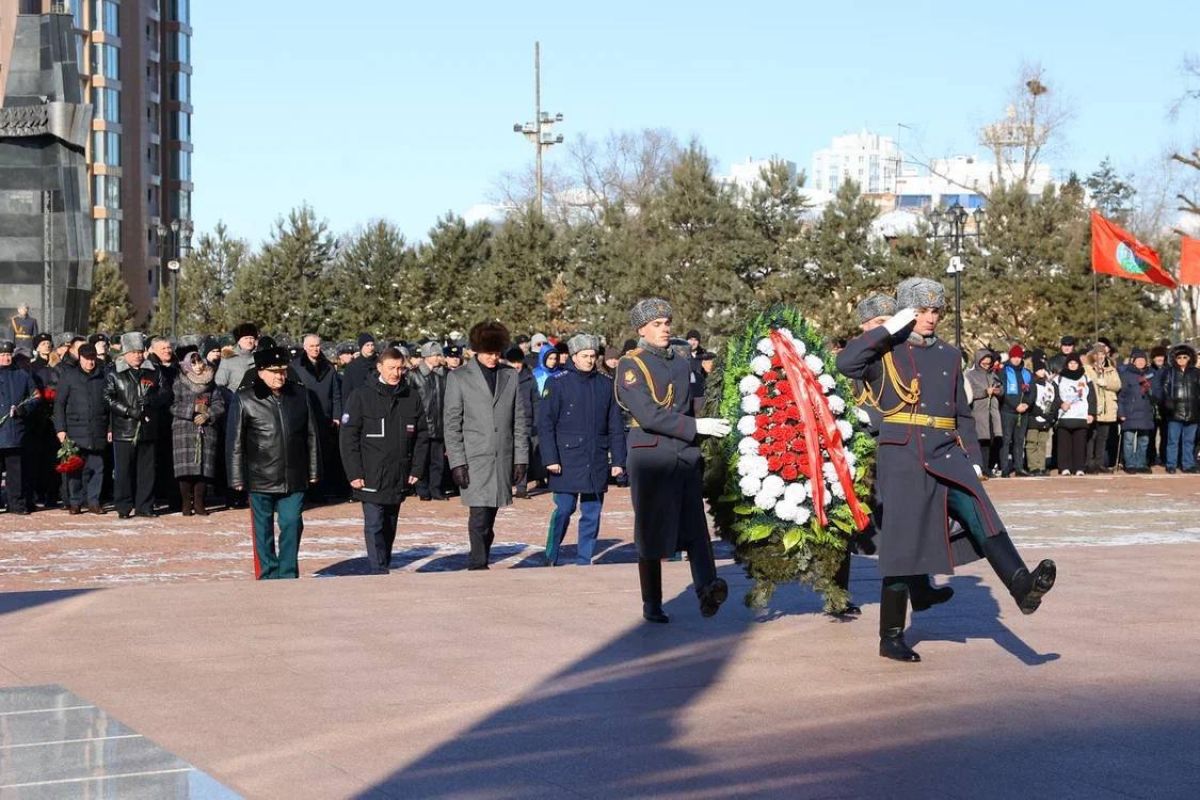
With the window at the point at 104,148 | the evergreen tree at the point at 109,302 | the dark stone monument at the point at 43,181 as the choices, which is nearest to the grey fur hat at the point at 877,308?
the dark stone monument at the point at 43,181

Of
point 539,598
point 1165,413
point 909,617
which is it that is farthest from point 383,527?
point 1165,413

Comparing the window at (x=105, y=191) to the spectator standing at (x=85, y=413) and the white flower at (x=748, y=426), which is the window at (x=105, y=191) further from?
the white flower at (x=748, y=426)

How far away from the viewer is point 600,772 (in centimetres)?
643

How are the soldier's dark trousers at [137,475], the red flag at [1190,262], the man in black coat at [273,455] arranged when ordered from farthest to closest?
the red flag at [1190,262] < the soldier's dark trousers at [137,475] < the man in black coat at [273,455]

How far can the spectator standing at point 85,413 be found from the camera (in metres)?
18.0

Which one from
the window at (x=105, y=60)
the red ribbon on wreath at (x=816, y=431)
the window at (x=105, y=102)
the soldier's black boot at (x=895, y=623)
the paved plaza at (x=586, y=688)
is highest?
the window at (x=105, y=60)

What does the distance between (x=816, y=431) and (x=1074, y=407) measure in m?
16.4

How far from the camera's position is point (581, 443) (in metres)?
13.4

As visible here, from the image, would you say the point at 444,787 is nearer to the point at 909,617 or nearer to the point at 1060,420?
the point at 909,617

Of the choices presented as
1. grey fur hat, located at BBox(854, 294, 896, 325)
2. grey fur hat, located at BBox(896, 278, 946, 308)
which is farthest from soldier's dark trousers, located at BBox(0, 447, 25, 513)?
grey fur hat, located at BBox(896, 278, 946, 308)

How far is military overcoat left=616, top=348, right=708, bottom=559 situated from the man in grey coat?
2850mm

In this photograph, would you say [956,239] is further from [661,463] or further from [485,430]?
[661,463]

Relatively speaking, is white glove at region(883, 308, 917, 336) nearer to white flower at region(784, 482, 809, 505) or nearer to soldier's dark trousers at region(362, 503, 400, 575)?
white flower at region(784, 482, 809, 505)

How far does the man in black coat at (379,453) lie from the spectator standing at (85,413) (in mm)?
5819
